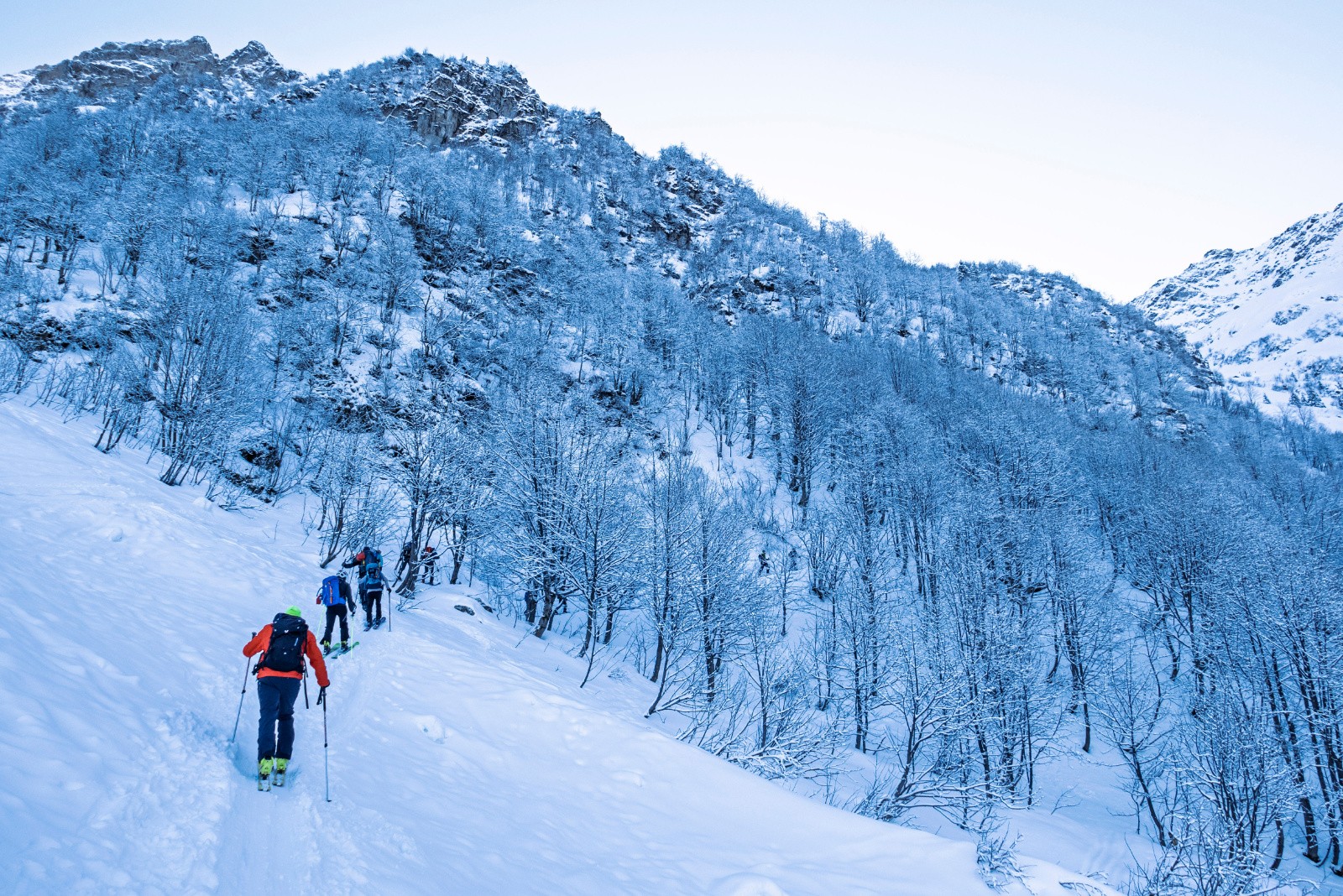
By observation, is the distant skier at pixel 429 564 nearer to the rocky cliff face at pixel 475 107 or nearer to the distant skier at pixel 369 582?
the distant skier at pixel 369 582

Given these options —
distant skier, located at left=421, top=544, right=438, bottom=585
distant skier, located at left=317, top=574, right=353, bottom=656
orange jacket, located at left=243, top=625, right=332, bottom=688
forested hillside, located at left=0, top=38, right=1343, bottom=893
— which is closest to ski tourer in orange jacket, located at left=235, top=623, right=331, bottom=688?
orange jacket, located at left=243, top=625, right=332, bottom=688

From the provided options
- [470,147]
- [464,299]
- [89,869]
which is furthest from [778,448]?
[470,147]

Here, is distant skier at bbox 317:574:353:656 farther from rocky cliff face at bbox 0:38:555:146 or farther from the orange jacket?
rocky cliff face at bbox 0:38:555:146

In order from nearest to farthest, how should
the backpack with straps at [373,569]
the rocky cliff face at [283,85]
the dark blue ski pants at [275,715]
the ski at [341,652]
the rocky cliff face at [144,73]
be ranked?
1. the dark blue ski pants at [275,715]
2. the ski at [341,652]
3. the backpack with straps at [373,569]
4. the rocky cliff face at [144,73]
5. the rocky cliff face at [283,85]

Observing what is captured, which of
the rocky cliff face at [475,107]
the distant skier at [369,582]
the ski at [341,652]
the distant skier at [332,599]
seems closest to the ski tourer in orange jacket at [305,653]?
the ski at [341,652]

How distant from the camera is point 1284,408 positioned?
95.1 metres

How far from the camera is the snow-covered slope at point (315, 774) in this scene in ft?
13.3

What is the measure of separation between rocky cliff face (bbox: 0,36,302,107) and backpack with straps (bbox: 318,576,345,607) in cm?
9914

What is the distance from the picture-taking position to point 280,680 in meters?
6.03

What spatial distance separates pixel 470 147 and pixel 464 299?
47.8 metres

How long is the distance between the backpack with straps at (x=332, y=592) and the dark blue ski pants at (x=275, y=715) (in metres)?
5.45

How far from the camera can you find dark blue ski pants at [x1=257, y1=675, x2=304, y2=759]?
569 centimetres

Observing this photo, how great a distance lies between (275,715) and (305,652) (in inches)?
31.2

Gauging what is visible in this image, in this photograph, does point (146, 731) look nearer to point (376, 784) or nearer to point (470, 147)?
point (376, 784)
